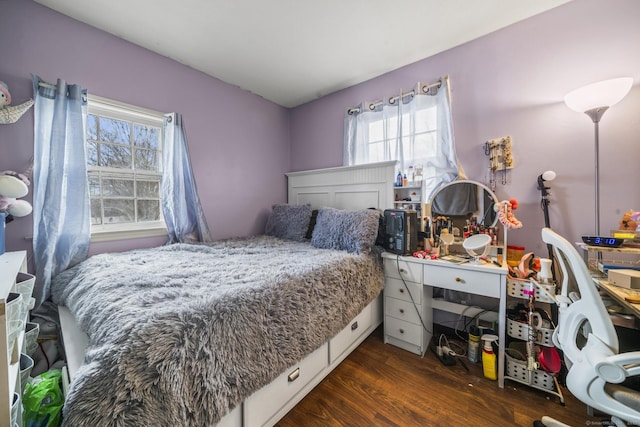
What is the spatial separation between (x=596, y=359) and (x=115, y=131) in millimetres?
3148

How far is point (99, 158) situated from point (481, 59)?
126 inches

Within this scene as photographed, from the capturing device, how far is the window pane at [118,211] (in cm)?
193

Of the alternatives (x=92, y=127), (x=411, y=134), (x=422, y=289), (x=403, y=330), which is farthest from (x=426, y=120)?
(x=92, y=127)

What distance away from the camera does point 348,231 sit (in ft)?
6.53

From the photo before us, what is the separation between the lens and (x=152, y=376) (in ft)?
2.29

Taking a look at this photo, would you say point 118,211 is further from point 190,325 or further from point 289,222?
point 190,325

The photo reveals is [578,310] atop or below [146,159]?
below

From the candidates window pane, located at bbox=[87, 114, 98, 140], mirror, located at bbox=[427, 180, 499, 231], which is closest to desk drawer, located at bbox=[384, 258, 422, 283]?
mirror, located at bbox=[427, 180, 499, 231]

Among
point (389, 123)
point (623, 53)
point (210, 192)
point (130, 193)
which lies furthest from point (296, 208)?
point (623, 53)

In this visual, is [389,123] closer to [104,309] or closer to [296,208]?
[296,208]

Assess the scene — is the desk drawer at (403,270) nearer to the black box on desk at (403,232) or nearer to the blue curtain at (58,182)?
the black box on desk at (403,232)

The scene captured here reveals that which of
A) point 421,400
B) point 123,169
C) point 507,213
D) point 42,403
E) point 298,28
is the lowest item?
point 421,400

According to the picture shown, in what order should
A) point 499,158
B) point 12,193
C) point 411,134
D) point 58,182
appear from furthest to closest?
point 411,134, point 499,158, point 58,182, point 12,193

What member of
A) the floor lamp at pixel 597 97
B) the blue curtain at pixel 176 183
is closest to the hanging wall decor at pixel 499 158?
the floor lamp at pixel 597 97
